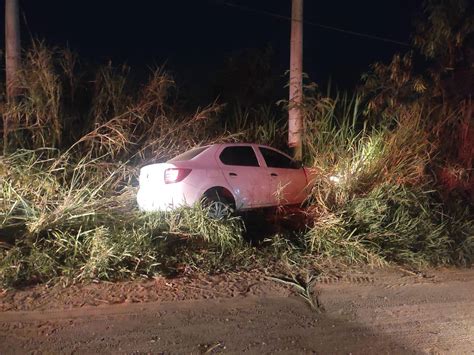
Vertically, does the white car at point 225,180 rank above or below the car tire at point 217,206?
above

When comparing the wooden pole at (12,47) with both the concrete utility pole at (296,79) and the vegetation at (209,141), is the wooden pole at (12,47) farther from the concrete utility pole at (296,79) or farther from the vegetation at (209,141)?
the concrete utility pole at (296,79)

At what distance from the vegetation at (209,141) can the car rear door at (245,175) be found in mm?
1032

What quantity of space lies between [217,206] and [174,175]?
2.75 ft

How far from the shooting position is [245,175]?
30.9 ft

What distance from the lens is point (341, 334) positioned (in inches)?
206

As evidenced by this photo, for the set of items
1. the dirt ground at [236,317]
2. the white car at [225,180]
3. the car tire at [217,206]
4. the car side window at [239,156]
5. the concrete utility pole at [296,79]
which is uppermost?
the concrete utility pole at [296,79]

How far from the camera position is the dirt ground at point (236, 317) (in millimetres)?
4898

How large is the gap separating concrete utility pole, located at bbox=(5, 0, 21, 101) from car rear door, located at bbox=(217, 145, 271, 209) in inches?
151

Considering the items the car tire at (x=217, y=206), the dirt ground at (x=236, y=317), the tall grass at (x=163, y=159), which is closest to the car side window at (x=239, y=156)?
the car tire at (x=217, y=206)

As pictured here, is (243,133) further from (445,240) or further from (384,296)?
(384,296)

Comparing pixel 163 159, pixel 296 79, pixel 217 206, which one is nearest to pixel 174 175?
pixel 217 206

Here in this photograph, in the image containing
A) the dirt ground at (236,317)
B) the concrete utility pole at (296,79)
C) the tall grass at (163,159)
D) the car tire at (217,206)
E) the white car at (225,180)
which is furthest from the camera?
the concrete utility pole at (296,79)

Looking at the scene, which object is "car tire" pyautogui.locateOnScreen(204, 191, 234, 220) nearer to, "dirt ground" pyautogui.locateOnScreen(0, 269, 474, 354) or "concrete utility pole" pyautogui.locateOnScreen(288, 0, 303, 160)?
"dirt ground" pyautogui.locateOnScreen(0, 269, 474, 354)

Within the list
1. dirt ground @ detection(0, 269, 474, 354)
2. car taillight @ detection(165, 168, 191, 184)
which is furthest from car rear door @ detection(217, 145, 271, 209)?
dirt ground @ detection(0, 269, 474, 354)
